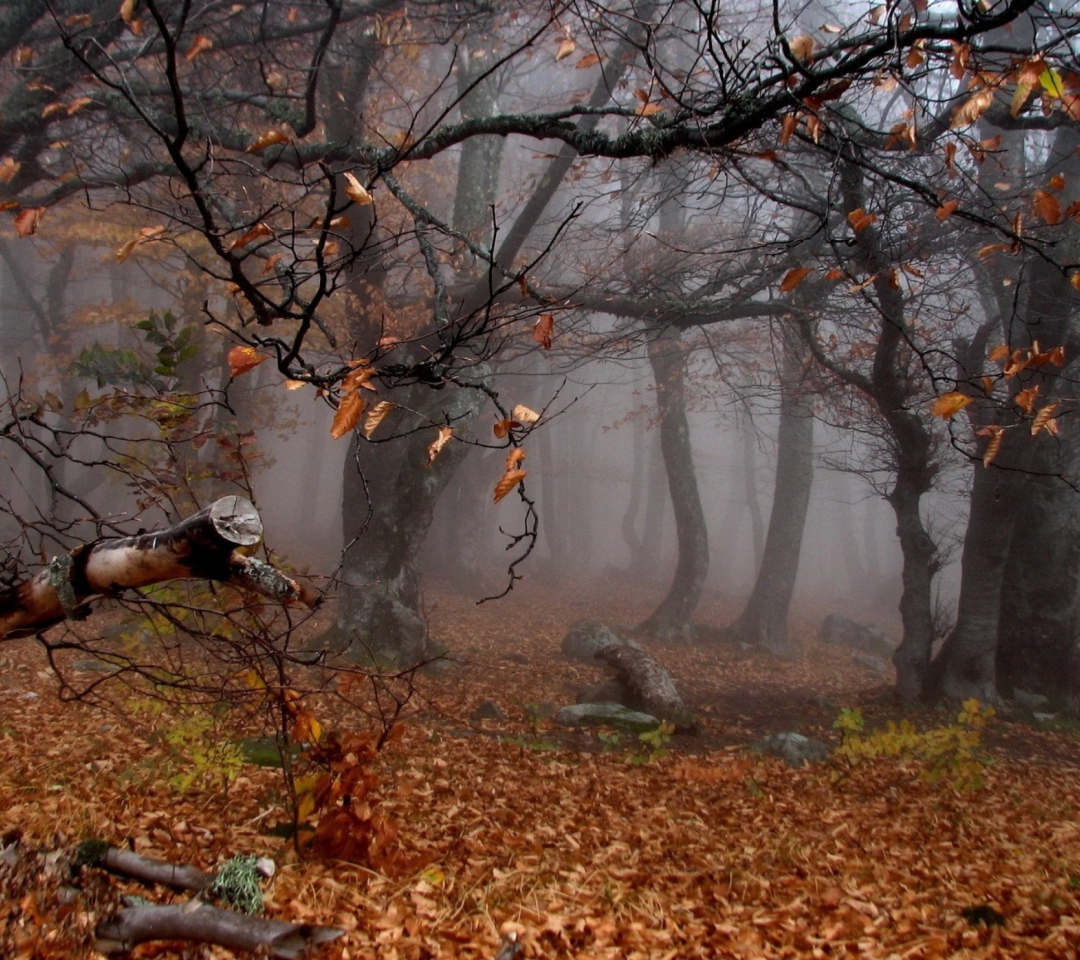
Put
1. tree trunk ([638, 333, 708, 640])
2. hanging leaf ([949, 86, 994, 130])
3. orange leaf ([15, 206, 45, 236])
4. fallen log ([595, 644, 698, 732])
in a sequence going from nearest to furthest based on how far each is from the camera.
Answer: hanging leaf ([949, 86, 994, 130]) → orange leaf ([15, 206, 45, 236]) → fallen log ([595, 644, 698, 732]) → tree trunk ([638, 333, 708, 640])

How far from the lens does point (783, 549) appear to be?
13531 millimetres

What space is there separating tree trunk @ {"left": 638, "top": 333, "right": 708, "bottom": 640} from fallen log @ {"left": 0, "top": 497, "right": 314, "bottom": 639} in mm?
10832

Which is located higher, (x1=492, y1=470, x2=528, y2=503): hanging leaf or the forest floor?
(x1=492, y1=470, x2=528, y2=503): hanging leaf

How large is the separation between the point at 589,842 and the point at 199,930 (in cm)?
191

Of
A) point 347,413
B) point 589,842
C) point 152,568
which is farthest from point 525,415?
point 589,842

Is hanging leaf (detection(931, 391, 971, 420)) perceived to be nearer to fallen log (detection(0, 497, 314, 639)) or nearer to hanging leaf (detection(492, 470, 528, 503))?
hanging leaf (detection(492, 470, 528, 503))

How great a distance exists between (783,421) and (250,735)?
12.2m

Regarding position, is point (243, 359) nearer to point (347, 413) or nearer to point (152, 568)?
point (347, 413)

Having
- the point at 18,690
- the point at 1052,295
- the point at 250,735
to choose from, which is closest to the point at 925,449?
the point at 1052,295

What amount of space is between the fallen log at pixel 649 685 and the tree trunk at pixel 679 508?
560cm

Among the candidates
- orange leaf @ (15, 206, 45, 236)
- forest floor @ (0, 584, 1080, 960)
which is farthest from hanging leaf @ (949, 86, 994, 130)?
orange leaf @ (15, 206, 45, 236)

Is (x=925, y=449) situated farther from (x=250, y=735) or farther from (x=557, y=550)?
(x=557, y=550)

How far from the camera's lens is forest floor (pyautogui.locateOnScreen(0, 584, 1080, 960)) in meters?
2.61

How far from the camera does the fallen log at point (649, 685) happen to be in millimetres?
6520
